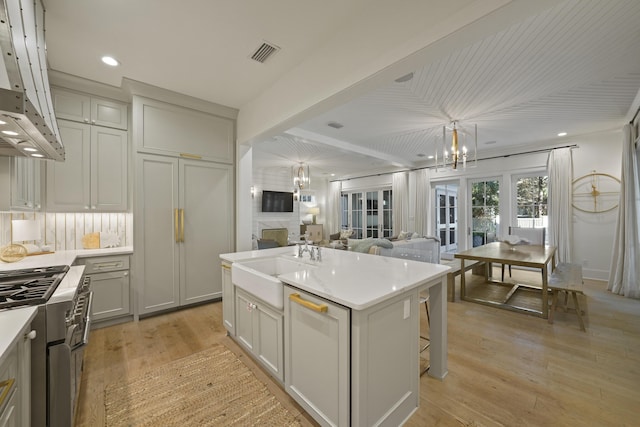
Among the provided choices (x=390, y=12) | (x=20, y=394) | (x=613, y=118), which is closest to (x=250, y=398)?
(x=20, y=394)

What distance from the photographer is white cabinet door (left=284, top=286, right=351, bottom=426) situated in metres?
1.26

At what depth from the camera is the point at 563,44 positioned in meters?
2.18

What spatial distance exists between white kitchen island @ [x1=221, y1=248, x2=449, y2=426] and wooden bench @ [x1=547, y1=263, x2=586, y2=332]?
2.07m

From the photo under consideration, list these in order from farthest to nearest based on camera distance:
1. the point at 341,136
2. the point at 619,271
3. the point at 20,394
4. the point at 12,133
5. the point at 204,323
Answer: the point at 341,136
the point at 619,271
the point at 204,323
the point at 12,133
the point at 20,394

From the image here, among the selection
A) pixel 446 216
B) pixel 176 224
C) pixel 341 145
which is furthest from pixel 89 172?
pixel 446 216

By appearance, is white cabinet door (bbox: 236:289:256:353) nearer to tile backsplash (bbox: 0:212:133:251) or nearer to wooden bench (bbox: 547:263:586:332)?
tile backsplash (bbox: 0:212:133:251)

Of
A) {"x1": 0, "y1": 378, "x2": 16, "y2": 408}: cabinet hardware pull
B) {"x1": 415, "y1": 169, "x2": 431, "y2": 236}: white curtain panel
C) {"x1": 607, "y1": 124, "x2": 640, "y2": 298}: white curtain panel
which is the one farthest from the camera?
{"x1": 415, "y1": 169, "x2": 431, "y2": 236}: white curtain panel

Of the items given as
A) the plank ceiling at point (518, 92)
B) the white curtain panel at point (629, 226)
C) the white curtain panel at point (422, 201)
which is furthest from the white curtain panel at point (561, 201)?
the white curtain panel at point (422, 201)

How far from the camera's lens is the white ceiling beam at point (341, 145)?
4.53 metres

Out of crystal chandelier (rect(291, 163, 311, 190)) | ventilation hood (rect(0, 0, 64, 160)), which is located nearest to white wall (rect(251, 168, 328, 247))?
crystal chandelier (rect(291, 163, 311, 190))

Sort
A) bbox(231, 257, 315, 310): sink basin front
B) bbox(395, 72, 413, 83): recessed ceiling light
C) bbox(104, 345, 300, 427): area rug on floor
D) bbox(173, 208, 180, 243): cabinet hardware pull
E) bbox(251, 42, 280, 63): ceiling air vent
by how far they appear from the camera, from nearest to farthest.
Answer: bbox(104, 345, 300, 427): area rug on floor, bbox(231, 257, 315, 310): sink basin front, bbox(251, 42, 280, 63): ceiling air vent, bbox(395, 72, 413, 83): recessed ceiling light, bbox(173, 208, 180, 243): cabinet hardware pull

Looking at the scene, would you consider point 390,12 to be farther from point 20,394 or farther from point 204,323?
point 204,323

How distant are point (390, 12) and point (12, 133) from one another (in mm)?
2351

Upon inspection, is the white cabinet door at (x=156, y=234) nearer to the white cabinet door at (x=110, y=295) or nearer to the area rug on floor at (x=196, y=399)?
the white cabinet door at (x=110, y=295)
